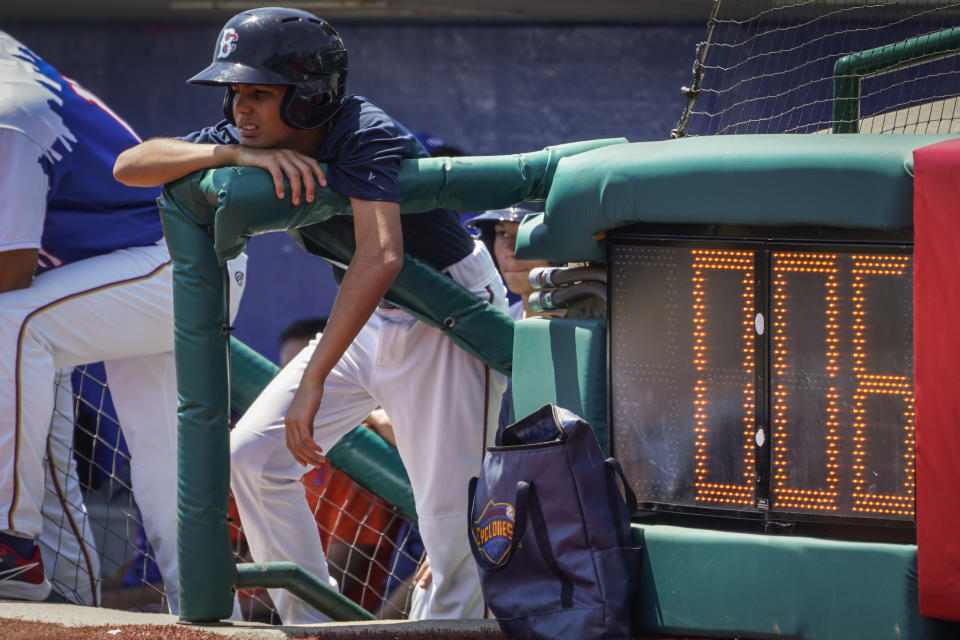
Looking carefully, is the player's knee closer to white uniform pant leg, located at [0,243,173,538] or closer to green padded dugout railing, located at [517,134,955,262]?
white uniform pant leg, located at [0,243,173,538]

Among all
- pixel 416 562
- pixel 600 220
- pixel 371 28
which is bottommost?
pixel 416 562

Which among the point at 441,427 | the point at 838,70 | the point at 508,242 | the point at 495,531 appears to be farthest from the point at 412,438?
the point at 838,70

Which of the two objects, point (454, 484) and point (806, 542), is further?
point (454, 484)

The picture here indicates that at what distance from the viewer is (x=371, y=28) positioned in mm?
7973

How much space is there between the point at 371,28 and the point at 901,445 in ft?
19.2

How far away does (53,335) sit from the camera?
3.97 meters

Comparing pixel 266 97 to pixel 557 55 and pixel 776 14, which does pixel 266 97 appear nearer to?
pixel 776 14

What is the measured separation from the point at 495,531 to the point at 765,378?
2.32ft

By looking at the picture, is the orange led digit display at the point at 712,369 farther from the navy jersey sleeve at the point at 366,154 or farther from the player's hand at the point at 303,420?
the player's hand at the point at 303,420

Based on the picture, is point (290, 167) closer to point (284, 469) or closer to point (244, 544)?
point (284, 469)

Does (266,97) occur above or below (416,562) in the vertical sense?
above

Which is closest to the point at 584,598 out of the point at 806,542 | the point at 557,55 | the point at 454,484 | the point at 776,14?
the point at 806,542

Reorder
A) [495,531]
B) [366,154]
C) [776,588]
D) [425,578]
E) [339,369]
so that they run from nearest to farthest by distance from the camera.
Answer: [776,588], [495,531], [366,154], [339,369], [425,578]

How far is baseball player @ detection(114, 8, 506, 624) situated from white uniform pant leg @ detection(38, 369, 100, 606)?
88cm
